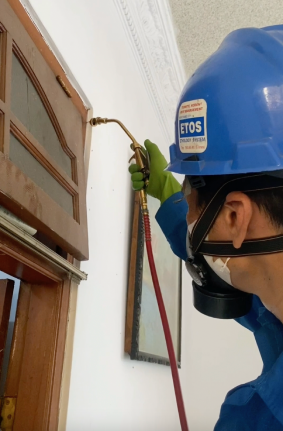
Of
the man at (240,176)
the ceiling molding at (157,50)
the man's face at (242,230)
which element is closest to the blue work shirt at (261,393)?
the man at (240,176)

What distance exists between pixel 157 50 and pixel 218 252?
1.31 metres

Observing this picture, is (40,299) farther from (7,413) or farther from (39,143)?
(39,143)

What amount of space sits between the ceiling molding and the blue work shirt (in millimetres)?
1166

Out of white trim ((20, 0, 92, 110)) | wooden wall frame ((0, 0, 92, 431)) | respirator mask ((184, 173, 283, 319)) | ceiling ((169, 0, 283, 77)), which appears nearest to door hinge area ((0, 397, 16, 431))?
wooden wall frame ((0, 0, 92, 431))

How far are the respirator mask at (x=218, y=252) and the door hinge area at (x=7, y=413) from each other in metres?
0.44

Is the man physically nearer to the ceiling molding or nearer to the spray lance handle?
the spray lance handle

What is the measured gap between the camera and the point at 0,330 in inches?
31.6

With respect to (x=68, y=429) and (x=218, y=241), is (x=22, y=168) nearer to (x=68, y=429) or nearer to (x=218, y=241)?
(x=218, y=241)

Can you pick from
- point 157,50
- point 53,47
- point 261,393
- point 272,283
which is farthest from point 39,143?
point 157,50

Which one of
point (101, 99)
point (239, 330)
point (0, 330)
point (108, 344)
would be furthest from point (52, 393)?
point (239, 330)

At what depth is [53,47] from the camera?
0.89m

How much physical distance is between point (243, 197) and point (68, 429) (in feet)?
2.07

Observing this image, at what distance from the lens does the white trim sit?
797 mm

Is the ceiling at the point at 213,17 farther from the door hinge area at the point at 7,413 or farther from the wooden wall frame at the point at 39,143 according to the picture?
the door hinge area at the point at 7,413
